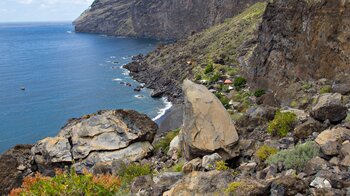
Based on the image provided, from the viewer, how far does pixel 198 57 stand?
10156 centimetres

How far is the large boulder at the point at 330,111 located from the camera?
20938 millimetres

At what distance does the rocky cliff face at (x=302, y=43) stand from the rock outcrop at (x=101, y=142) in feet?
54.3

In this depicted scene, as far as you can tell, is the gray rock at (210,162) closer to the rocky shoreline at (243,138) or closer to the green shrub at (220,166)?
the rocky shoreline at (243,138)

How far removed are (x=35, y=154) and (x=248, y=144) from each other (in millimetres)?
21788

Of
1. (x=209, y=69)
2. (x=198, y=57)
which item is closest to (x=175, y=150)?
(x=209, y=69)

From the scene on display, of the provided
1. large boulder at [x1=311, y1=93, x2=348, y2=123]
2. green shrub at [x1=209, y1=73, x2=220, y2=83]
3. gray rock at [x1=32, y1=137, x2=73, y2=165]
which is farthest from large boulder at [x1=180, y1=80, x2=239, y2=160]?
green shrub at [x1=209, y1=73, x2=220, y2=83]

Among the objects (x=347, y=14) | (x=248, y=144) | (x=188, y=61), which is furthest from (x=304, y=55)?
(x=188, y=61)

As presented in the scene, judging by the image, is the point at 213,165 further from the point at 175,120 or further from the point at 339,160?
the point at 175,120

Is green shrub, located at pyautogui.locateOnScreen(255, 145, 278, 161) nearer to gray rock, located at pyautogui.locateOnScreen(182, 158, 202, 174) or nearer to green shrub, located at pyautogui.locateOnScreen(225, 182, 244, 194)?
gray rock, located at pyautogui.locateOnScreen(182, 158, 202, 174)

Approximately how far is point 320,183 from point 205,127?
35.2ft

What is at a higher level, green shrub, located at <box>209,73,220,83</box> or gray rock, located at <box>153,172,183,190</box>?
gray rock, located at <box>153,172,183,190</box>

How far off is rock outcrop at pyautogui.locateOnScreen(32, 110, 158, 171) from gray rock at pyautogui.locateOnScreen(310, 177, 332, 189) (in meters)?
20.9

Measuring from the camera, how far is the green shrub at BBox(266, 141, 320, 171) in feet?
49.7

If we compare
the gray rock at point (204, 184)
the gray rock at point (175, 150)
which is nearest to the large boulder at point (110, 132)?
the gray rock at point (175, 150)
